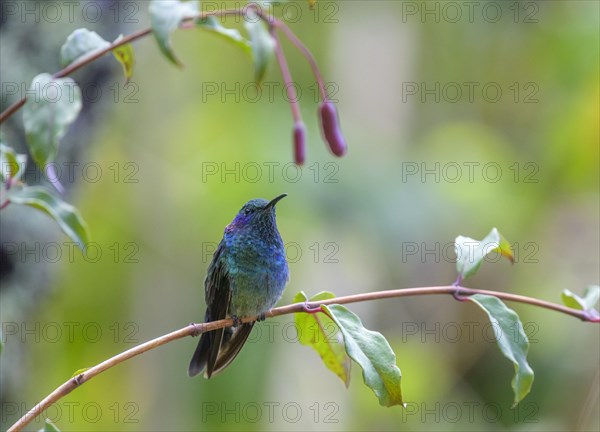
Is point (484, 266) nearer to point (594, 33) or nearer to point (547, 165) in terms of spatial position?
point (547, 165)

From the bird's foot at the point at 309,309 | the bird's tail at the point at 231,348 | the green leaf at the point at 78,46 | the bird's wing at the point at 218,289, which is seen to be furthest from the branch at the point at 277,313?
the bird's wing at the point at 218,289

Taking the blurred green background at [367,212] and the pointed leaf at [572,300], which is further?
the blurred green background at [367,212]

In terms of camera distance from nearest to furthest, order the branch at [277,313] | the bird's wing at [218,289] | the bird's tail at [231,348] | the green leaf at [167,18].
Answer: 1. the green leaf at [167,18]
2. the branch at [277,313]
3. the bird's tail at [231,348]
4. the bird's wing at [218,289]

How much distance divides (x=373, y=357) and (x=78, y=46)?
2.56 ft

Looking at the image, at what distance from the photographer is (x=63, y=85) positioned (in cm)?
110

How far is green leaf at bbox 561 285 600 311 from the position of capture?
1.64m

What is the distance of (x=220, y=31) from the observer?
1.14m

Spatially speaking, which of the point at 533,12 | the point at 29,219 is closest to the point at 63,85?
the point at 29,219

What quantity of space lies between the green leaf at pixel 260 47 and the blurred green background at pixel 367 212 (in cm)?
386

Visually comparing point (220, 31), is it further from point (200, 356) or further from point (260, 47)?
point (200, 356)

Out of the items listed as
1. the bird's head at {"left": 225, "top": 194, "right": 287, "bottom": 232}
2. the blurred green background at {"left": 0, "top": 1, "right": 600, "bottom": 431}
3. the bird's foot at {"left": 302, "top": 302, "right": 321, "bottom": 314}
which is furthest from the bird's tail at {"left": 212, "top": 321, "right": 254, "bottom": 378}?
the blurred green background at {"left": 0, "top": 1, "right": 600, "bottom": 431}

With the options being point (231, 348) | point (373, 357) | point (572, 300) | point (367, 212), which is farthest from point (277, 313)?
point (367, 212)

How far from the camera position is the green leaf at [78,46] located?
122 cm

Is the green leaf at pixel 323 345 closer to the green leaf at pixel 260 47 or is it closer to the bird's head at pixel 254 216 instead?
the green leaf at pixel 260 47
